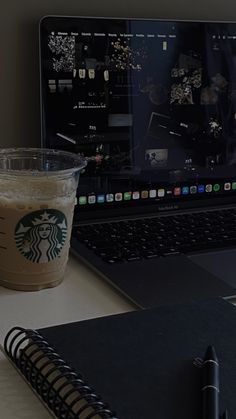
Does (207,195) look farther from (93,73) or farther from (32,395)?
(32,395)

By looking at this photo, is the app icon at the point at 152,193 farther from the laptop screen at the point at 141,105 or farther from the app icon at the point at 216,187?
the app icon at the point at 216,187

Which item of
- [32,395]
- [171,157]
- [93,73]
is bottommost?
[32,395]

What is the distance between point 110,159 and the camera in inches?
38.8

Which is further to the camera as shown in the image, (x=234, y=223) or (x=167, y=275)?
(x=234, y=223)

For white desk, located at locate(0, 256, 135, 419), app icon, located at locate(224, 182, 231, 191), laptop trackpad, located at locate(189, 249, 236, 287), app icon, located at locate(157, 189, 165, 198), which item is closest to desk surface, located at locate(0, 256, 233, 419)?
white desk, located at locate(0, 256, 135, 419)

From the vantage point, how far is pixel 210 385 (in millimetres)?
540

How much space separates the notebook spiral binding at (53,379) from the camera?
52 centimetres

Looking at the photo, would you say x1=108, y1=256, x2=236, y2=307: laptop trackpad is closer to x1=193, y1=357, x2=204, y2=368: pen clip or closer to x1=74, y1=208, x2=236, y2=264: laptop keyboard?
x1=74, y1=208, x2=236, y2=264: laptop keyboard

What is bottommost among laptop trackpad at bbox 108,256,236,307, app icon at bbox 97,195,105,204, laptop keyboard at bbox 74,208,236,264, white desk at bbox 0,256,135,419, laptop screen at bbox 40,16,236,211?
white desk at bbox 0,256,135,419

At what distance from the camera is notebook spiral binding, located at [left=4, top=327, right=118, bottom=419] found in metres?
0.52

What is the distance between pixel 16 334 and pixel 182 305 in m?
0.18

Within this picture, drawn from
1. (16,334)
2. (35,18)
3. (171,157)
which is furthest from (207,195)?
(16,334)

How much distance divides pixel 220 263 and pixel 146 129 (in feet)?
0.85

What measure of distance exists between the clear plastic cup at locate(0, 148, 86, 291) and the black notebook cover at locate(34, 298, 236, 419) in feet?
0.46
